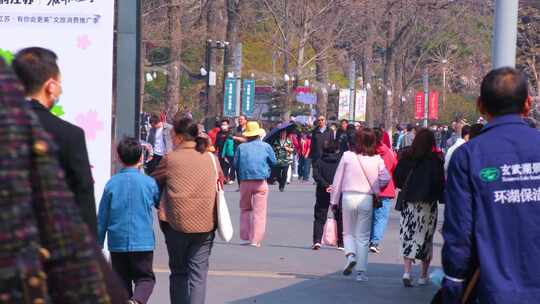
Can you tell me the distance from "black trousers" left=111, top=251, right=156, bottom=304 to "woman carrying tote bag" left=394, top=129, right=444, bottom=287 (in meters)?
4.03

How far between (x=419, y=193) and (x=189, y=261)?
143 inches

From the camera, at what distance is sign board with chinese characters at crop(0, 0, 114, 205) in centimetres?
770

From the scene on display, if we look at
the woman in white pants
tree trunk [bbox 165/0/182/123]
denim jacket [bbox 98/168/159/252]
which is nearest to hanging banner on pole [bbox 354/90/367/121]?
tree trunk [bbox 165/0/182/123]

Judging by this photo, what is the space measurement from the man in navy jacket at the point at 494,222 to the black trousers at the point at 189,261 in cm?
384

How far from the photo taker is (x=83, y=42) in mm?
7703

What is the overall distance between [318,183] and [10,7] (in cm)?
705

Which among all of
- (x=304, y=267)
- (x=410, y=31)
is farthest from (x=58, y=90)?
(x=410, y=31)

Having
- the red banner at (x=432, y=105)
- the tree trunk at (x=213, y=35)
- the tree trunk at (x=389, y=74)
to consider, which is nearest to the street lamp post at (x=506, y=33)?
the tree trunk at (x=213, y=35)

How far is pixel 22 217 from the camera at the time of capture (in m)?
2.02

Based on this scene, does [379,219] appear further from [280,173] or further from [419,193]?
[280,173]

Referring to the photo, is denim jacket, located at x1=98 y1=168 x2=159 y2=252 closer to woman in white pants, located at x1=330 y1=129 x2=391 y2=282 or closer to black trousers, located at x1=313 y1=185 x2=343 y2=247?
woman in white pants, located at x1=330 y1=129 x2=391 y2=282

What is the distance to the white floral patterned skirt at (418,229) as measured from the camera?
11234mm

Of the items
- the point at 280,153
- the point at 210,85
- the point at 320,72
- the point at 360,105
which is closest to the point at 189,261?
the point at 280,153

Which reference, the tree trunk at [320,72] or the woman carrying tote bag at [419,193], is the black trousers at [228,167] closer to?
the woman carrying tote bag at [419,193]
